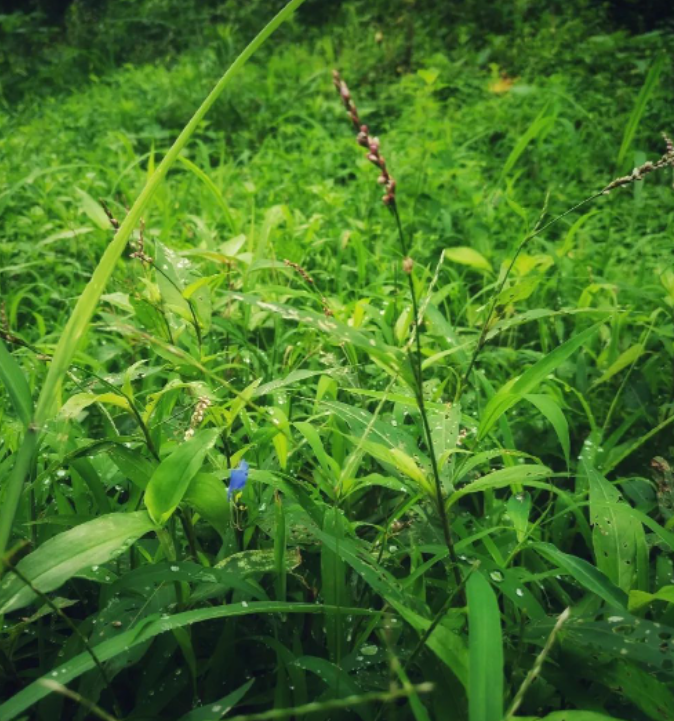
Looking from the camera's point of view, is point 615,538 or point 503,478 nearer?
point 503,478

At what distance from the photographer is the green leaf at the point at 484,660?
684 mm

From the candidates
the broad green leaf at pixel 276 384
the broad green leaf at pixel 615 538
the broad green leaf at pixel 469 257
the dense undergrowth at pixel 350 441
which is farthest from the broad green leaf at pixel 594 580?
the broad green leaf at pixel 469 257

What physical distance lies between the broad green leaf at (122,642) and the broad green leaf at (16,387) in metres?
0.28

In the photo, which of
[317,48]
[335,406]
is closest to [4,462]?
[335,406]

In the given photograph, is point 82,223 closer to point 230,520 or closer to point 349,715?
point 230,520

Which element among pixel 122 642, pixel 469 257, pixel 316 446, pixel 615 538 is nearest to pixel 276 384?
pixel 316 446

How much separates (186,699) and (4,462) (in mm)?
534

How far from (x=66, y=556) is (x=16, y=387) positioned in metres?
0.23

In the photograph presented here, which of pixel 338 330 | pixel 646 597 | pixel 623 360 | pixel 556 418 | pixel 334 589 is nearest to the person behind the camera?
pixel 338 330

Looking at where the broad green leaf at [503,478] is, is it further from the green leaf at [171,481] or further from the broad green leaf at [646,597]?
the green leaf at [171,481]

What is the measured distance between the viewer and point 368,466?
1.26 meters

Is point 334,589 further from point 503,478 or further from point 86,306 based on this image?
point 86,306

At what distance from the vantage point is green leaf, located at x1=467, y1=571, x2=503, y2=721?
68cm

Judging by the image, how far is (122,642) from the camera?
0.77 m
